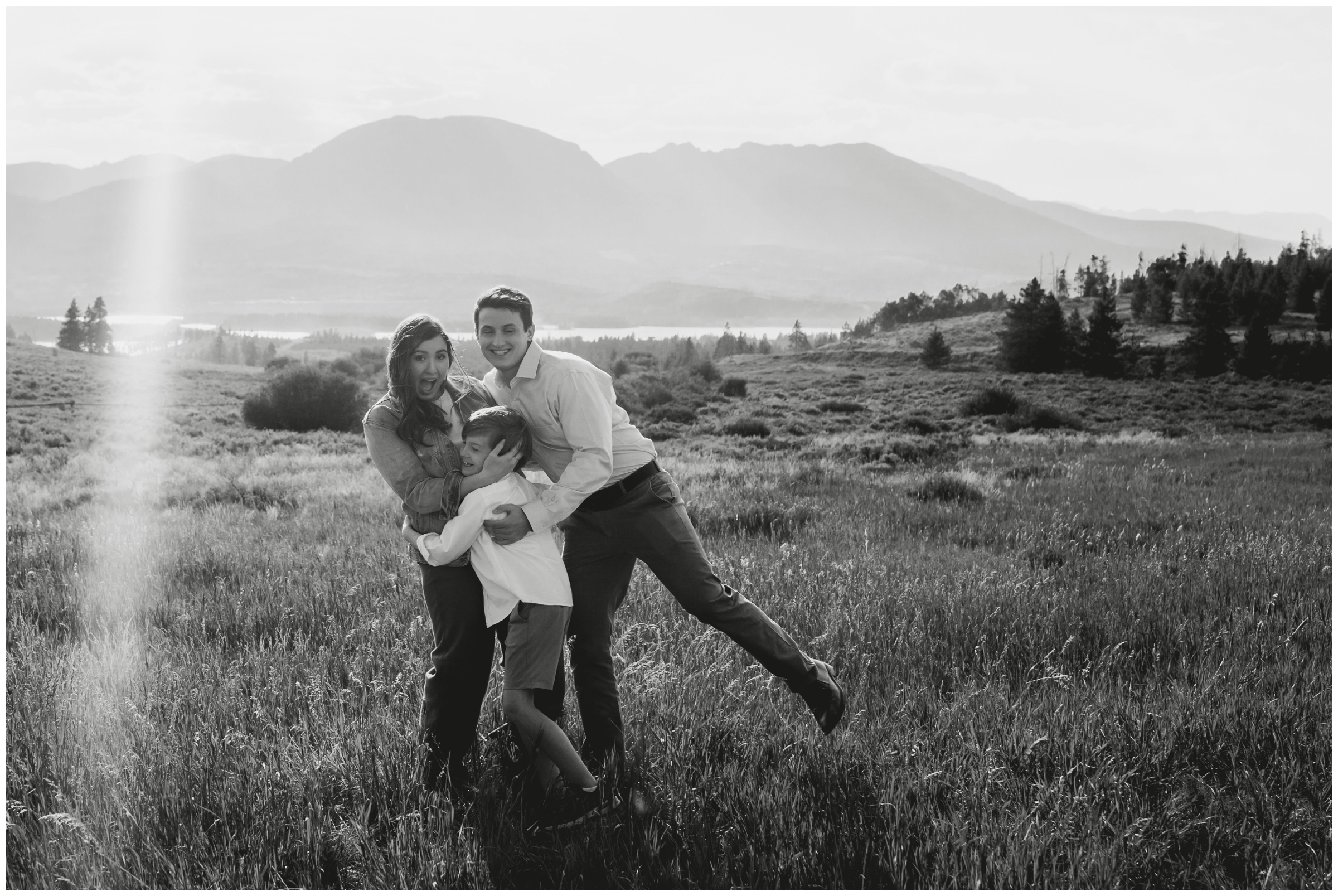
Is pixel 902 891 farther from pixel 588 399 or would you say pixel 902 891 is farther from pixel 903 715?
pixel 588 399

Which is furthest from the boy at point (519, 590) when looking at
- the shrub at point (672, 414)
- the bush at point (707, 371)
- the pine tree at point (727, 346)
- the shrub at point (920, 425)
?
the pine tree at point (727, 346)

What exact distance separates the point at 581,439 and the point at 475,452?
1.47 feet

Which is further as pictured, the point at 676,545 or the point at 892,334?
the point at 892,334

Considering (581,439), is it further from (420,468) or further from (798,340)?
(798,340)

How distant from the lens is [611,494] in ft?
12.0

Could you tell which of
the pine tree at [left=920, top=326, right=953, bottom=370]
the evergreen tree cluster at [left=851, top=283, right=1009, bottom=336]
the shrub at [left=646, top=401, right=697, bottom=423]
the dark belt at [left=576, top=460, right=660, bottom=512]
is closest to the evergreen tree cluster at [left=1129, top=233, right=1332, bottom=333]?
the evergreen tree cluster at [left=851, top=283, right=1009, bottom=336]

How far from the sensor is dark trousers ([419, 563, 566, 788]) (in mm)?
3215

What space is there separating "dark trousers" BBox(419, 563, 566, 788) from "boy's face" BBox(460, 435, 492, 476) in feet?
1.34

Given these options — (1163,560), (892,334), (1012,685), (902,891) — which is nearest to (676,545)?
(902,891)

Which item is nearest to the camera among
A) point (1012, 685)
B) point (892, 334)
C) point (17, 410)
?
point (1012, 685)

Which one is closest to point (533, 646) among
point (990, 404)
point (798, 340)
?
point (990, 404)

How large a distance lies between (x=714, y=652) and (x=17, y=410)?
52377 millimetres

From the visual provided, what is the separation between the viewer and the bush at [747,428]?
3847cm

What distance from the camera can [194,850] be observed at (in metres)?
2.69
